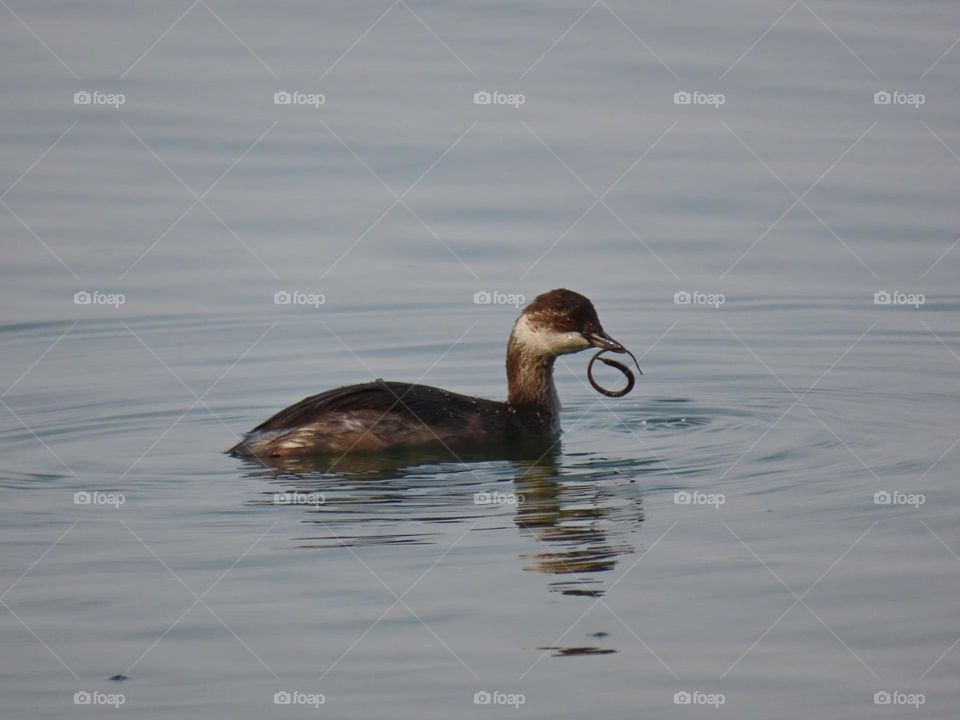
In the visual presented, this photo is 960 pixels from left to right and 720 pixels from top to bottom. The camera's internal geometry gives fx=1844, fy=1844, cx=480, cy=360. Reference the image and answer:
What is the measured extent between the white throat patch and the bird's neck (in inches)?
1.3

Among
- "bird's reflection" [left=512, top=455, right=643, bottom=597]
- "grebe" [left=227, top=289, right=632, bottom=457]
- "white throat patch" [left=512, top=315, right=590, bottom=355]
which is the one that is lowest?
"bird's reflection" [left=512, top=455, right=643, bottom=597]

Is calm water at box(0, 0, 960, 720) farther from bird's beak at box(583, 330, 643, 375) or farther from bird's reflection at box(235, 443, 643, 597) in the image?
bird's beak at box(583, 330, 643, 375)

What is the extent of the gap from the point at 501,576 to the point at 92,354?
23.3ft

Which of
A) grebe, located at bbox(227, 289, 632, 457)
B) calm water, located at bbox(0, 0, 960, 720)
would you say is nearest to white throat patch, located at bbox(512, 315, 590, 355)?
grebe, located at bbox(227, 289, 632, 457)

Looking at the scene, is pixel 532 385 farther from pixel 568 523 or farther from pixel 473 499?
pixel 568 523

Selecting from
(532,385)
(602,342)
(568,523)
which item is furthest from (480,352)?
(568,523)

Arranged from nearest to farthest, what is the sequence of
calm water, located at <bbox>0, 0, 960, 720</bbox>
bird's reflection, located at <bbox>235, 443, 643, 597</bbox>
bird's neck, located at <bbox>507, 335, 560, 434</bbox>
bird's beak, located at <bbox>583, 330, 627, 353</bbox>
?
calm water, located at <bbox>0, 0, 960, 720</bbox> → bird's reflection, located at <bbox>235, 443, 643, 597</bbox> → bird's beak, located at <bbox>583, 330, 627, 353</bbox> → bird's neck, located at <bbox>507, 335, 560, 434</bbox>

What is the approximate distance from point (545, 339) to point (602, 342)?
0.52m

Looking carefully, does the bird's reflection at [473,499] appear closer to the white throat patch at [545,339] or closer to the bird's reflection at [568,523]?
the bird's reflection at [568,523]

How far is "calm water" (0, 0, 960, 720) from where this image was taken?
363 inches

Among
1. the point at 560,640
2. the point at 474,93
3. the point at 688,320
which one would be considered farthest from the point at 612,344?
the point at 474,93

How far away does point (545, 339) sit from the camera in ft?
46.2

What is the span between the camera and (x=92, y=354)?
53.5ft

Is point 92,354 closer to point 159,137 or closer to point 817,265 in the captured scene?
point 159,137
